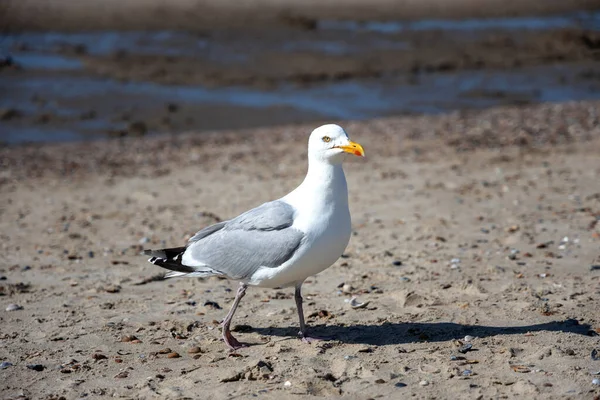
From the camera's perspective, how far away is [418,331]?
19.4 feet

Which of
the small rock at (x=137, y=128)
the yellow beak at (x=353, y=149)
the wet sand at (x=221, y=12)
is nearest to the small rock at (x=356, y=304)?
the yellow beak at (x=353, y=149)

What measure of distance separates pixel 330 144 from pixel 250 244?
92 cm

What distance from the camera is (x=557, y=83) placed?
63.8 feet

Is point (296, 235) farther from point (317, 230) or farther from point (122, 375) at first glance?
point (122, 375)

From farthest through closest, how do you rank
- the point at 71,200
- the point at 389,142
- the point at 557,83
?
the point at 557,83
the point at 389,142
the point at 71,200

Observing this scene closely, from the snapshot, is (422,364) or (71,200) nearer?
(422,364)

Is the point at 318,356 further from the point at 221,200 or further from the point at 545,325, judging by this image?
the point at 221,200

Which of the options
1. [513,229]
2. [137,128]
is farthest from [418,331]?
[137,128]

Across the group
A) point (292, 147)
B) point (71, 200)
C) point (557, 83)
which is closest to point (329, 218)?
point (71, 200)

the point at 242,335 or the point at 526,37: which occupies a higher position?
the point at 526,37

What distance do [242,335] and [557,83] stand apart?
15.4 meters

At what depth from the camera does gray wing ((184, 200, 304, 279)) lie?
5.61 metres

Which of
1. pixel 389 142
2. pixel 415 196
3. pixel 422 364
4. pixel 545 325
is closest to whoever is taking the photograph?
pixel 422 364

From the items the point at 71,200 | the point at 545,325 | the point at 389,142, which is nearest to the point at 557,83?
the point at 389,142
